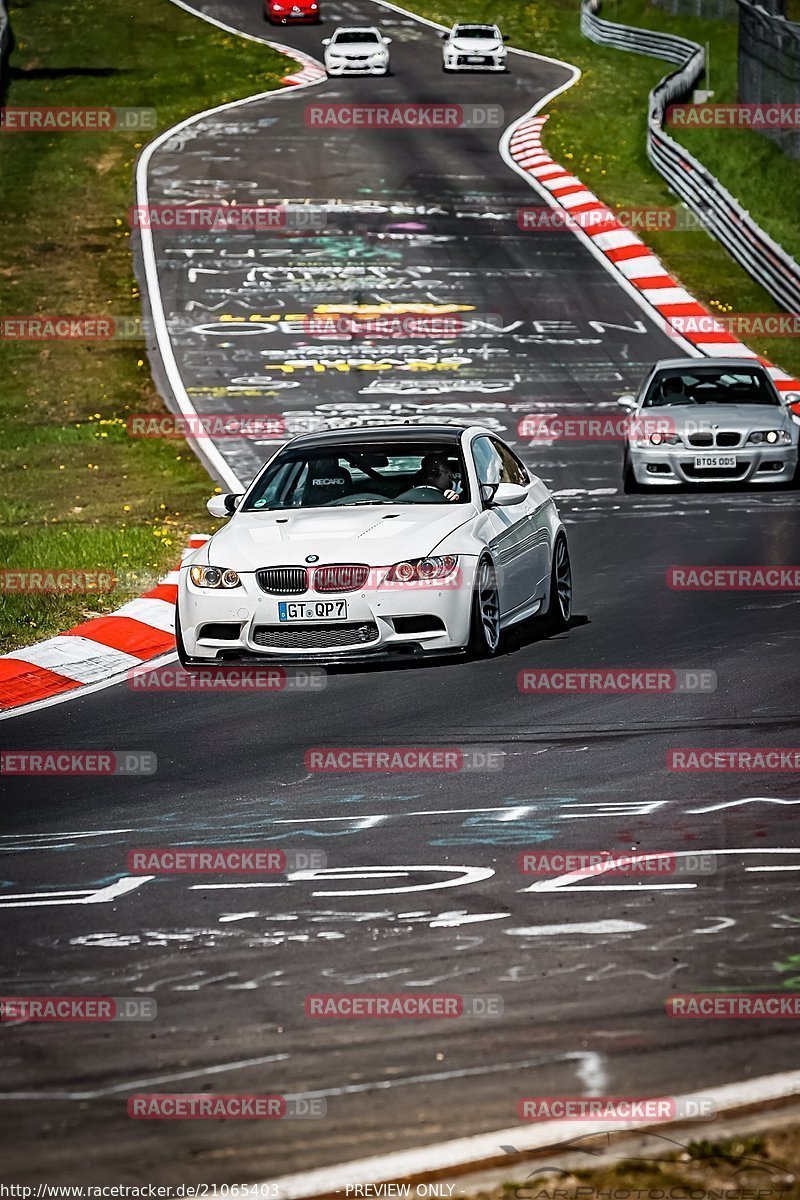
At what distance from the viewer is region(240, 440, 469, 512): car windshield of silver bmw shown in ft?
41.8

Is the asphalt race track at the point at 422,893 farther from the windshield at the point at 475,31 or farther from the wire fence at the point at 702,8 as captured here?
the wire fence at the point at 702,8

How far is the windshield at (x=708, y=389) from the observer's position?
20.3m

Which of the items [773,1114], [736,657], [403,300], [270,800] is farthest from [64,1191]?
[403,300]

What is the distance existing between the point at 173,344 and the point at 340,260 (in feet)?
17.6

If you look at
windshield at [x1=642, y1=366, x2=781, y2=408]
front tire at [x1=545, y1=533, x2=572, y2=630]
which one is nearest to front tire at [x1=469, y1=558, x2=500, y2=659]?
front tire at [x1=545, y1=533, x2=572, y2=630]

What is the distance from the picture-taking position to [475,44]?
48.8 meters

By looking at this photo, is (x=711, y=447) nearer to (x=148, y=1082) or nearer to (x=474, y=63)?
(x=148, y=1082)

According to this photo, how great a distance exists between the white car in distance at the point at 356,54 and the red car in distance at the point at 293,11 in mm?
9228

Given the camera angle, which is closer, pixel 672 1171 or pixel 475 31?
pixel 672 1171

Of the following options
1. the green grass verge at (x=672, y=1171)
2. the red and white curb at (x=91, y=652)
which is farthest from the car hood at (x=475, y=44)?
the green grass verge at (x=672, y=1171)

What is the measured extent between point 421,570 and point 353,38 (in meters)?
39.2

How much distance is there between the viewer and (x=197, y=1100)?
568cm

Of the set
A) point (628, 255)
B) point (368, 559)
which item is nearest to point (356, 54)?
point (628, 255)

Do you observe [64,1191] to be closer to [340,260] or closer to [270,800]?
[270,800]
